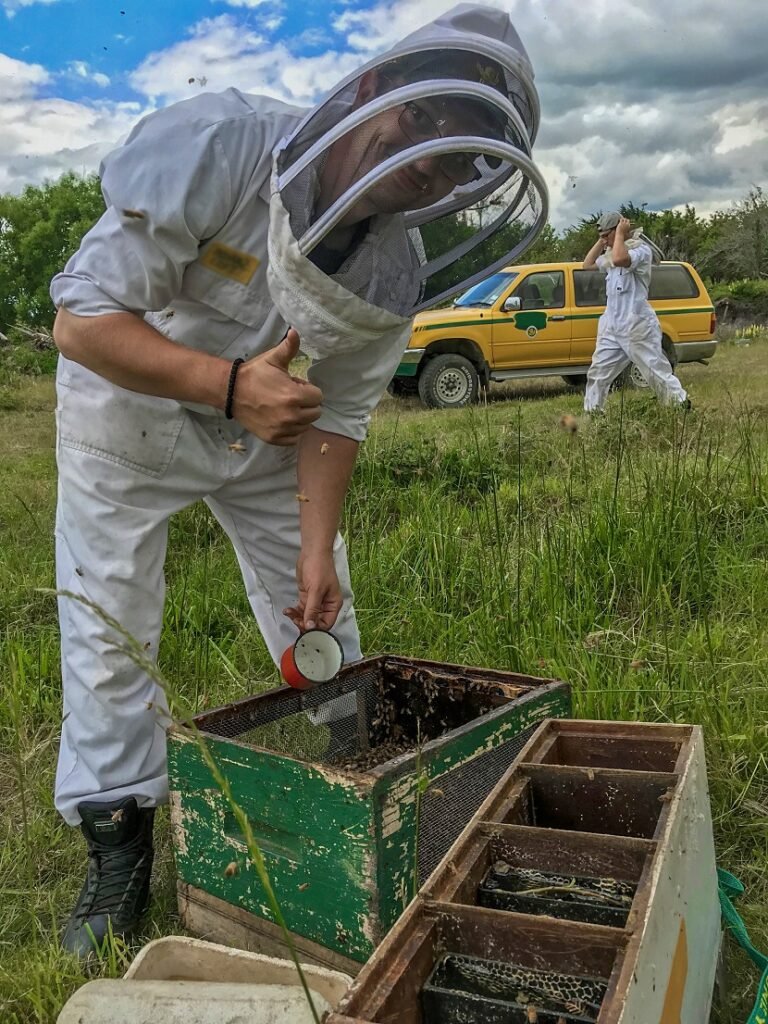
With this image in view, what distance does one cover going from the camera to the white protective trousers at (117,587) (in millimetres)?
2031

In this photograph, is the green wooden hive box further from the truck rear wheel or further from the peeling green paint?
the truck rear wheel

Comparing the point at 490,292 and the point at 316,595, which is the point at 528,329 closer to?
the point at 490,292

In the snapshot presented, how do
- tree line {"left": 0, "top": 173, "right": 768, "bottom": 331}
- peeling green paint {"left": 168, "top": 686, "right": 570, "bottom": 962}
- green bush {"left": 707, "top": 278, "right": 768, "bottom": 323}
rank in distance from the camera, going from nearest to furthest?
1. peeling green paint {"left": 168, "top": 686, "right": 570, "bottom": 962}
2. green bush {"left": 707, "top": 278, "right": 768, "bottom": 323}
3. tree line {"left": 0, "top": 173, "right": 768, "bottom": 331}

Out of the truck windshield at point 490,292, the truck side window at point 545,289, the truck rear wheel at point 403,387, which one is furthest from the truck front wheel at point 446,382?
the truck side window at point 545,289

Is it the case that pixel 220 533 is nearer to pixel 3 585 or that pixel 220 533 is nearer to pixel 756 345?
pixel 3 585

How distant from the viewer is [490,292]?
11.6m

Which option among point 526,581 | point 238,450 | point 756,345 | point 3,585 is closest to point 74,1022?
point 238,450

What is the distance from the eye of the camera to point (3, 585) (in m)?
3.91

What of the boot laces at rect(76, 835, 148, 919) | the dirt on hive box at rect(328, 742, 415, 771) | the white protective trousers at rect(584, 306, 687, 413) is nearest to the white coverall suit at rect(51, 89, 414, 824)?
the boot laces at rect(76, 835, 148, 919)

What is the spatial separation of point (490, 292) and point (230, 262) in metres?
10.0

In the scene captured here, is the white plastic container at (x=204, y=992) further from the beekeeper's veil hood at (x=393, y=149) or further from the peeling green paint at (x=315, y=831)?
the beekeeper's veil hood at (x=393, y=149)

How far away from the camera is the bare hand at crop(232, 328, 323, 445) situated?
5.98ft

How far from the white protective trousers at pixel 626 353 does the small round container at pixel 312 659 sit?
21.2ft

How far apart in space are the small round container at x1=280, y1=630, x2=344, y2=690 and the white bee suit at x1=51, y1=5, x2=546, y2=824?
31 cm
